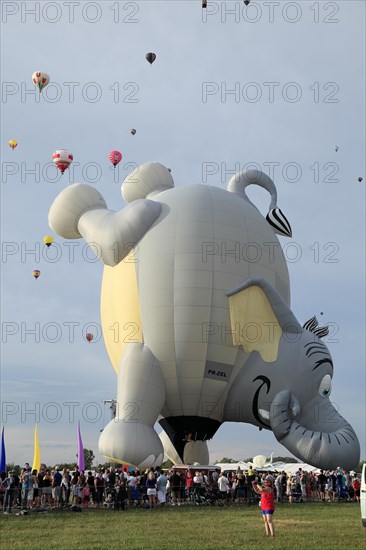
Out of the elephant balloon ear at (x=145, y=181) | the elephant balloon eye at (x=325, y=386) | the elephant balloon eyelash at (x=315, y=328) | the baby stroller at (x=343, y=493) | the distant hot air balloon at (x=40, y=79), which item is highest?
the distant hot air balloon at (x=40, y=79)

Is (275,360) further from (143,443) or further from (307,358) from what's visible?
(143,443)

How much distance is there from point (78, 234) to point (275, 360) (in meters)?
7.26

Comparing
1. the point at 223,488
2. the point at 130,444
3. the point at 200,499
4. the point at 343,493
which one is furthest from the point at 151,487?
the point at 343,493

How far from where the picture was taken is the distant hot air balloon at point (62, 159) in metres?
25.1

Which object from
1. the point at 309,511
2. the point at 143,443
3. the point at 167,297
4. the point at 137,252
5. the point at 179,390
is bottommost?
the point at 309,511

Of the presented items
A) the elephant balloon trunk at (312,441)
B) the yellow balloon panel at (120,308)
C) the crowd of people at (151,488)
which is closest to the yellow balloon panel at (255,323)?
the elephant balloon trunk at (312,441)

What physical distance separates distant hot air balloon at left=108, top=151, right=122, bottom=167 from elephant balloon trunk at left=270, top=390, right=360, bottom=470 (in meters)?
10.0

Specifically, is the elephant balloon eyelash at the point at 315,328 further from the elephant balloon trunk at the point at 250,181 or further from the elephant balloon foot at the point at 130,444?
the elephant balloon foot at the point at 130,444

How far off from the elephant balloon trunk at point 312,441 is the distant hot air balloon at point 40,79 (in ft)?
42.9

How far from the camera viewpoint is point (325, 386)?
23188mm

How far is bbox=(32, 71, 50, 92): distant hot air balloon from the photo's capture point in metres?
26.1

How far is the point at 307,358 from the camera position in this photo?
22.9 meters

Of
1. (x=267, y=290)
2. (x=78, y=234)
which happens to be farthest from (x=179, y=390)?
(x=78, y=234)

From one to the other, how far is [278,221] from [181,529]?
13.8 metres
